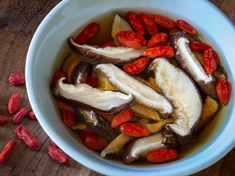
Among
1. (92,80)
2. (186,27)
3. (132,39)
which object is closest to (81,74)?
(92,80)

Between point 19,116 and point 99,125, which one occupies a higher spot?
point 99,125

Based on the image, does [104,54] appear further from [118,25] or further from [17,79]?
[17,79]

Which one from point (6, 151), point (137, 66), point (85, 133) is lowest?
point (6, 151)

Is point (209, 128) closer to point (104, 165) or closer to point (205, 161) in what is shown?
point (205, 161)

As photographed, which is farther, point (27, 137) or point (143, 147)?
point (27, 137)

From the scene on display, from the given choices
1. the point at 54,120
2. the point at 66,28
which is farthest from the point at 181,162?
the point at 66,28
